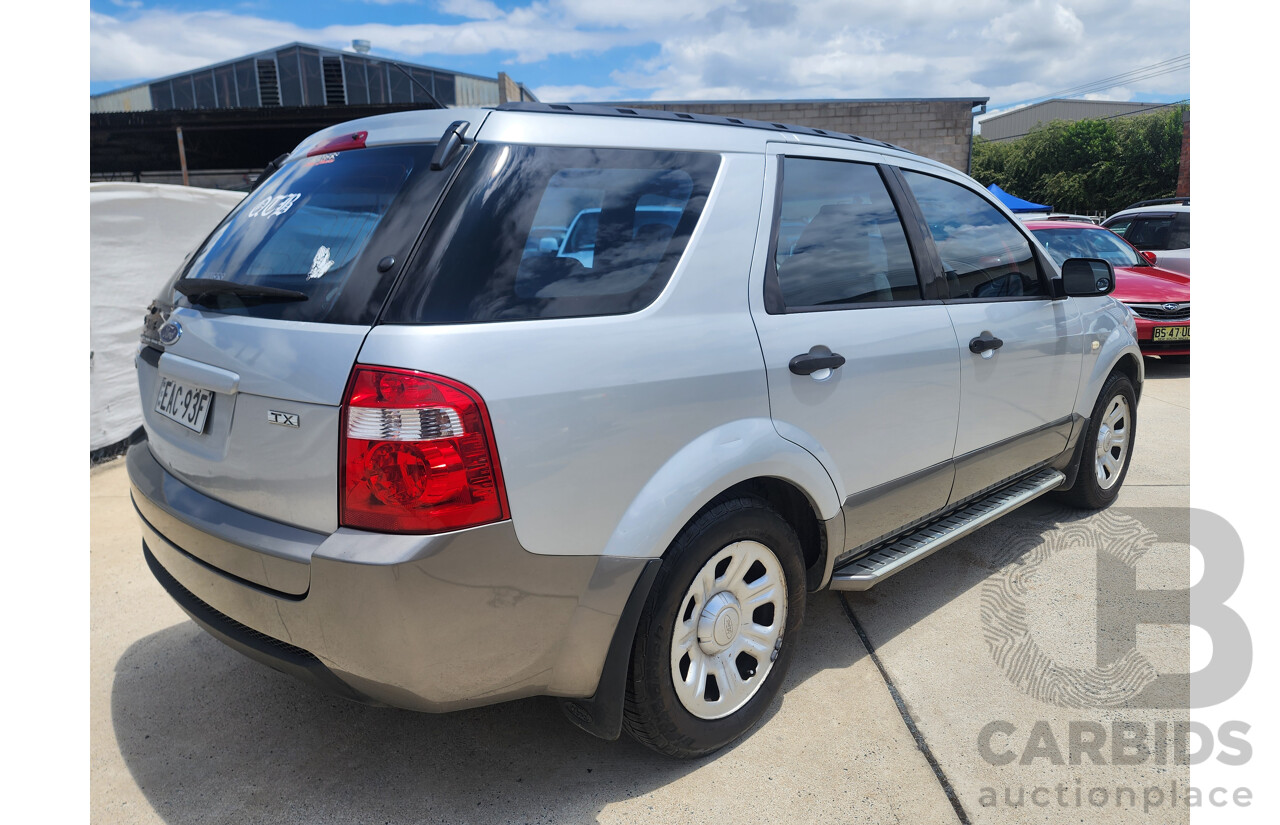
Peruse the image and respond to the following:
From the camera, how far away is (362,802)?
2.23 metres

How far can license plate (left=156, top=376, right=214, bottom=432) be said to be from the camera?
6.72 ft

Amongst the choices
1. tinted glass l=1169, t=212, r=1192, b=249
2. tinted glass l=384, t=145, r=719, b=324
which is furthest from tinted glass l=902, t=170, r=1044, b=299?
tinted glass l=1169, t=212, r=1192, b=249

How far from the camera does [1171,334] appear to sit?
862cm

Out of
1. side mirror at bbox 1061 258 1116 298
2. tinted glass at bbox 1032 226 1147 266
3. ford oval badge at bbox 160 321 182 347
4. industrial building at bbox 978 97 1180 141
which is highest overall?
A: industrial building at bbox 978 97 1180 141

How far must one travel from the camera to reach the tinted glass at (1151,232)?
11.1 metres

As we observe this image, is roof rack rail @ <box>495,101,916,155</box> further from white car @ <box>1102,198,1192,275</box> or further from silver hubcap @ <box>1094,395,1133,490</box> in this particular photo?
white car @ <box>1102,198,1192,275</box>

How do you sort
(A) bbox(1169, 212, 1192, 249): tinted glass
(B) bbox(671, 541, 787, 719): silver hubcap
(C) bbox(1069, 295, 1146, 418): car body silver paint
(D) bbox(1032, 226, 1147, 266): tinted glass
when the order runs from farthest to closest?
(A) bbox(1169, 212, 1192, 249): tinted glass < (D) bbox(1032, 226, 1147, 266): tinted glass < (C) bbox(1069, 295, 1146, 418): car body silver paint < (B) bbox(671, 541, 787, 719): silver hubcap

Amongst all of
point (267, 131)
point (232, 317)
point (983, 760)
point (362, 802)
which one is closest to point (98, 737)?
point (362, 802)

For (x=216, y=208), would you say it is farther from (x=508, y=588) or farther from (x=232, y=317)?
(x=508, y=588)

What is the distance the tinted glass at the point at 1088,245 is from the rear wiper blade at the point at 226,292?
952 centimetres

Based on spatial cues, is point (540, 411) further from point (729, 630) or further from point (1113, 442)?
point (1113, 442)

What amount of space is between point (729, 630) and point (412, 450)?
1.13 m

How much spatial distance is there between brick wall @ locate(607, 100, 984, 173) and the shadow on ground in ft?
66.4

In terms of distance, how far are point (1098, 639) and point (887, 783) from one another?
4.47 ft
